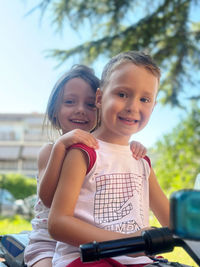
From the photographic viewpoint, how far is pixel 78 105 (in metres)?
1.21

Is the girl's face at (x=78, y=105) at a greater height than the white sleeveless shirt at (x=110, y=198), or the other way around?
the girl's face at (x=78, y=105)

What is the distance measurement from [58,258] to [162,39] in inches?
257

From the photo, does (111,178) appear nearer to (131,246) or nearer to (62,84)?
(131,246)

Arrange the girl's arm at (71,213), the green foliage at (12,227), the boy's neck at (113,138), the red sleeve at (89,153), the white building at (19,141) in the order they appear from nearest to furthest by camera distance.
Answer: the girl's arm at (71,213) → the red sleeve at (89,153) → the boy's neck at (113,138) → the green foliage at (12,227) → the white building at (19,141)

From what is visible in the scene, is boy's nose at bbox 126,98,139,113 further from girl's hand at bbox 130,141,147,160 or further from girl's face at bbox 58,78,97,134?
girl's face at bbox 58,78,97,134

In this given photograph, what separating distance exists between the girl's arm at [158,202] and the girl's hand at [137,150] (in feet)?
0.25

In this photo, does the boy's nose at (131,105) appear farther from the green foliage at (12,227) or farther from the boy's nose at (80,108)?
the green foliage at (12,227)

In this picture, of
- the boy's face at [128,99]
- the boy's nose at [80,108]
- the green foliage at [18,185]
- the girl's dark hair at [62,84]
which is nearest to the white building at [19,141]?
the green foliage at [18,185]

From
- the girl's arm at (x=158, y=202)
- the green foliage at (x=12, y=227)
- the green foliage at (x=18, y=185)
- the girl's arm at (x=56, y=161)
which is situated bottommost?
the green foliage at (x=18, y=185)

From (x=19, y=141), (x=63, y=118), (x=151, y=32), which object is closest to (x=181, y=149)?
(x=151, y=32)

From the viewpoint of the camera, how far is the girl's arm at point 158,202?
1.03 meters

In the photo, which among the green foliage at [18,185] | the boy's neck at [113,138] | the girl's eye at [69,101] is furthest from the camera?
the green foliage at [18,185]

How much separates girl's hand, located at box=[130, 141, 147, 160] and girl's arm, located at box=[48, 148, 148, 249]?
0.20 meters

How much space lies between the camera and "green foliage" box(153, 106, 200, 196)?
7133 mm
